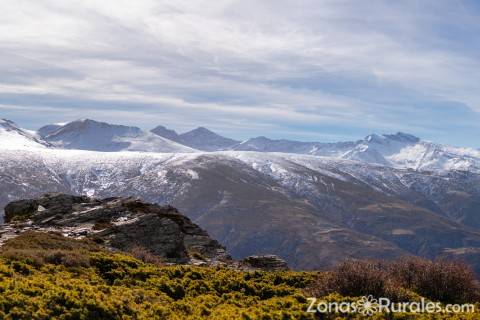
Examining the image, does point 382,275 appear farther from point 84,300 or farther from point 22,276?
point 22,276

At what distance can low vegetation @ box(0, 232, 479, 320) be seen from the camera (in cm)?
2544

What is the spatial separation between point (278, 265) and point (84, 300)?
3017 cm

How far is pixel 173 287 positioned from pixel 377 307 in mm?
12506

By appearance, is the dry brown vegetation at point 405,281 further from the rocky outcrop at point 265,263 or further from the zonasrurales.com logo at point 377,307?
the rocky outcrop at point 265,263

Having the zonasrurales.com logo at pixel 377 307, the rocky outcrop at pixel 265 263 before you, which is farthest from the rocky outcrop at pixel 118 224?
the zonasrurales.com logo at pixel 377 307

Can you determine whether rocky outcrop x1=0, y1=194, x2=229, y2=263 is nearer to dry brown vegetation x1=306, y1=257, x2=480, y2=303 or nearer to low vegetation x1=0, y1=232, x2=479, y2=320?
low vegetation x1=0, y1=232, x2=479, y2=320

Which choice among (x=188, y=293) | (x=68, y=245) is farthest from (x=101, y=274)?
(x=68, y=245)

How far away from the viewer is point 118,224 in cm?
5747

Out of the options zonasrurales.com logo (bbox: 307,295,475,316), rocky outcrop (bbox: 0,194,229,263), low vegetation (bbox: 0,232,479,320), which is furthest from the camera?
rocky outcrop (bbox: 0,194,229,263)

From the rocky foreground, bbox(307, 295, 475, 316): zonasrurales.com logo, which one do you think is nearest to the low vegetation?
bbox(307, 295, 475, 316): zonasrurales.com logo

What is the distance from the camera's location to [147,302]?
28516mm

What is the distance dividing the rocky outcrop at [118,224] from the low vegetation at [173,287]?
10315 mm

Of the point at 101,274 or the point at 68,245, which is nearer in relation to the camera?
the point at 101,274

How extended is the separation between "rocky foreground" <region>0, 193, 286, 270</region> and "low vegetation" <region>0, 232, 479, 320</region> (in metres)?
9.99
